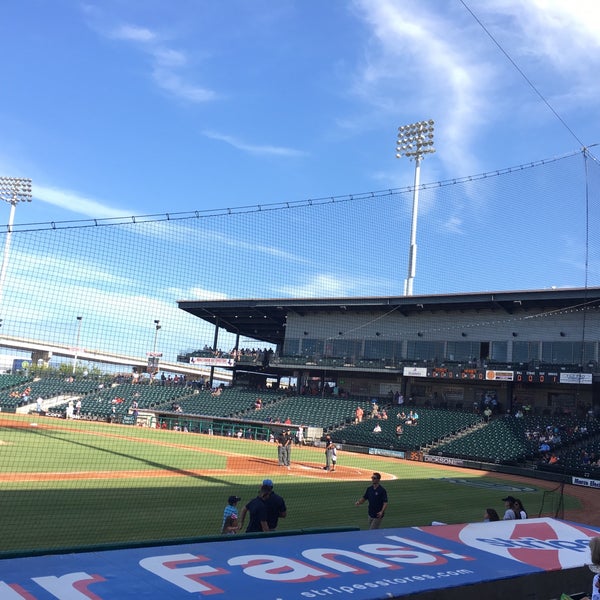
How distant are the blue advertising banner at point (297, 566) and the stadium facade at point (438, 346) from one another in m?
30.7

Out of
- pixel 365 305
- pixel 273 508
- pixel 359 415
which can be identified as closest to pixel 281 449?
pixel 273 508

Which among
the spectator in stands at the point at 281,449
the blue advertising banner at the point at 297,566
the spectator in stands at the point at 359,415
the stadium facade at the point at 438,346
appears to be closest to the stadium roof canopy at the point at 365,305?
the stadium facade at the point at 438,346

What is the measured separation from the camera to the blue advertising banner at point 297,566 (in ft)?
15.8

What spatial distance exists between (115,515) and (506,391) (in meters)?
33.5

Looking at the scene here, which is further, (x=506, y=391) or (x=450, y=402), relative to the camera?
(x=450, y=402)

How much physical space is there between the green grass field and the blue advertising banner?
11.1ft

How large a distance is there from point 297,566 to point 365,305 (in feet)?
131

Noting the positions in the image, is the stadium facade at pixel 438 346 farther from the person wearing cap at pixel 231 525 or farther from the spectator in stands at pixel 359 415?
the person wearing cap at pixel 231 525

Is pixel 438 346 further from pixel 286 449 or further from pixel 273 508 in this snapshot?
pixel 273 508

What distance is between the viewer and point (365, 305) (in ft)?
149

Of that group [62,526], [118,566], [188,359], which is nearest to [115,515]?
[62,526]

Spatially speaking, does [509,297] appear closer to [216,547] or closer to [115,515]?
[115,515]

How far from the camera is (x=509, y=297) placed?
131ft

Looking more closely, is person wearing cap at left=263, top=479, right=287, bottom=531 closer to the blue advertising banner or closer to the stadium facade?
the blue advertising banner
